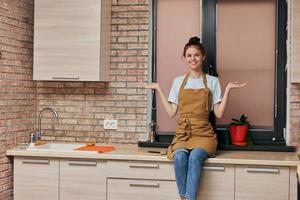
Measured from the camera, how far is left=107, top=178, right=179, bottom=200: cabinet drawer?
3.87 metres

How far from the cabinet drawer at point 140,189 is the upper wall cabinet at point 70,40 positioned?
38.3 inches

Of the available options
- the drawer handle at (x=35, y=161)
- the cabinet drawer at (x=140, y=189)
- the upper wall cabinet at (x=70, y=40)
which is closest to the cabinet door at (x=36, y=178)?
the drawer handle at (x=35, y=161)

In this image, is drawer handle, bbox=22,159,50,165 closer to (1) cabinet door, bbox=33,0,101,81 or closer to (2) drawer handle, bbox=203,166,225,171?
(1) cabinet door, bbox=33,0,101,81

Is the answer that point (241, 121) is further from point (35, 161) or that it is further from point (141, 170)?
point (35, 161)

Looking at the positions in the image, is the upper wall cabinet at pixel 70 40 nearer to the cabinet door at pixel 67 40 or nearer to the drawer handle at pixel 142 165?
the cabinet door at pixel 67 40

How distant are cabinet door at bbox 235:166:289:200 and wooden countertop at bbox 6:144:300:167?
6 centimetres

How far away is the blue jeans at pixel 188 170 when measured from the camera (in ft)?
12.0

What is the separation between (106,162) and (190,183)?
29.4 inches

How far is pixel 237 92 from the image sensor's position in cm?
442

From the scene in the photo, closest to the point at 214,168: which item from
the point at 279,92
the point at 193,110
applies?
the point at 193,110

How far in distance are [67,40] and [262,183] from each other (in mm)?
2097

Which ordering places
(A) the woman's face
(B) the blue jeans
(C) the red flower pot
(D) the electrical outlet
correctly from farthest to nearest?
1. (D) the electrical outlet
2. (C) the red flower pot
3. (A) the woman's face
4. (B) the blue jeans

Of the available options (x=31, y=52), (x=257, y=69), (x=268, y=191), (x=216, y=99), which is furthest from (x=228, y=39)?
(x=31, y=52)

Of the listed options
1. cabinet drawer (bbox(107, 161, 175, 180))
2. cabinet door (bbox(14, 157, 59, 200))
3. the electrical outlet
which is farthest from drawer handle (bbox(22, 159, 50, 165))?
the electrical outlet
